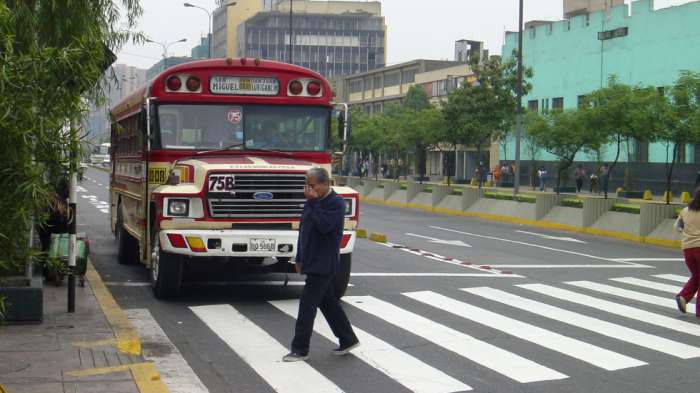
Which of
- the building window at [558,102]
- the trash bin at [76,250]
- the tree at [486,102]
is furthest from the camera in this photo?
the building window at [558,102]

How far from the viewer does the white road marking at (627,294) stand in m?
13.6

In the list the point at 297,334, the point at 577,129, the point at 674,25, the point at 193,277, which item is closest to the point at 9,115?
the point at 297,334

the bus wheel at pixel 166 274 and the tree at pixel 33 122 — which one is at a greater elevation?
the tree at pixel 33 122

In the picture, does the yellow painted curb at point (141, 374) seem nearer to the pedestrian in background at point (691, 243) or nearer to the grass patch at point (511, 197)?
the pedestrian in background at point (691, 243)

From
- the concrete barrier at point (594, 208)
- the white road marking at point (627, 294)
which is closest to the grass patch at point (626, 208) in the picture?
the concrete barrier at point (594, 208)

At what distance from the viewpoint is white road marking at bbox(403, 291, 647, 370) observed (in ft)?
30.2

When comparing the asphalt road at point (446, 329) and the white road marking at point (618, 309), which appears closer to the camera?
the asphalt road at point (446, 329)

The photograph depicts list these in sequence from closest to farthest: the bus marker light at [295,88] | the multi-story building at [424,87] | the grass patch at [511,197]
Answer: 1. the bus marker light at [295,88]
2. the grass patch at [511,197]
3. the multi-story building at [424,87]

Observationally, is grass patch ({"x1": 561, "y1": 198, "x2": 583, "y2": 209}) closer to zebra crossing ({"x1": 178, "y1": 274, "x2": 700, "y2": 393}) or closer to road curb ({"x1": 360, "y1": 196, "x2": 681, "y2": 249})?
road curb ({"x1": 360, "y1": 196, "x2": 681, "y2": 249})

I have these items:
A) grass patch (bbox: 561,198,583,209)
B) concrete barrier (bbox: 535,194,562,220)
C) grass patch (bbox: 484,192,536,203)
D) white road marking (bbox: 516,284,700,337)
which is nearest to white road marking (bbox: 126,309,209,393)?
white road marking (bbox: 516,284,700,337)

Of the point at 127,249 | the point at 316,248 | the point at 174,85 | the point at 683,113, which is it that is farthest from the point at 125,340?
the point at 683,113

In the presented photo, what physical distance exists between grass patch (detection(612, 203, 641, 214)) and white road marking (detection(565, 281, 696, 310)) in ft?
38.2

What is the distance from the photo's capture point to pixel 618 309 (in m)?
12.7

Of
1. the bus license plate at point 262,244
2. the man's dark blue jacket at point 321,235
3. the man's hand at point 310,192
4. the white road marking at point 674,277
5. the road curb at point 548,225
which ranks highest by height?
the man's hand at point 310,192
